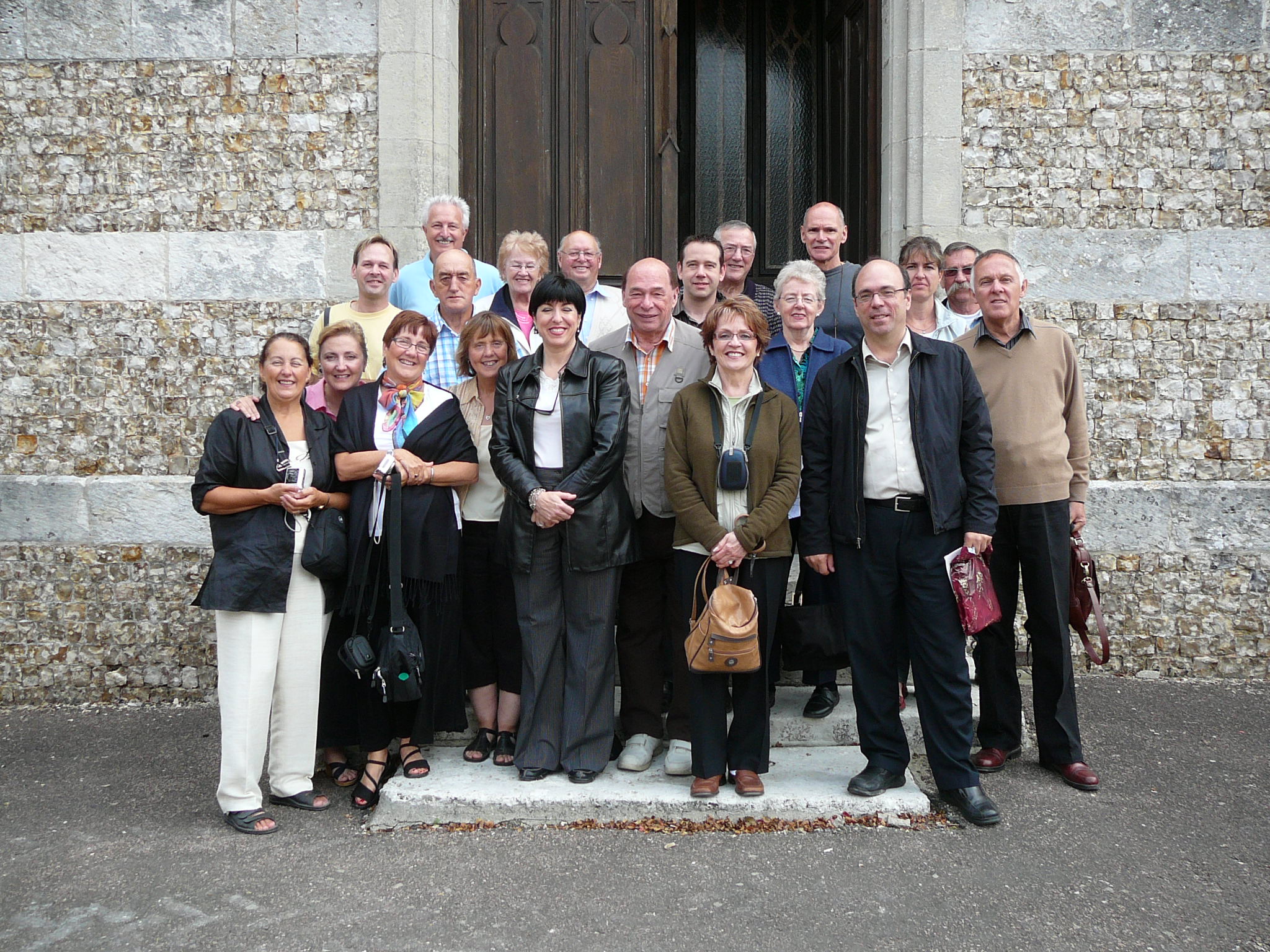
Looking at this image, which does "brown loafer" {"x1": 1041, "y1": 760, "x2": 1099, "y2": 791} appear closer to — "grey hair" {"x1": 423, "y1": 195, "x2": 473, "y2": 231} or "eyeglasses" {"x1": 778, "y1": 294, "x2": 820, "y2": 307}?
"eyeglasses" {"x1": 778, "y1": 294, "x2": 820, "y2": 307}

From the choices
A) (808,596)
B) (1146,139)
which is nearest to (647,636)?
(808,596)

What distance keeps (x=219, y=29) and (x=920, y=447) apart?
4575 mm

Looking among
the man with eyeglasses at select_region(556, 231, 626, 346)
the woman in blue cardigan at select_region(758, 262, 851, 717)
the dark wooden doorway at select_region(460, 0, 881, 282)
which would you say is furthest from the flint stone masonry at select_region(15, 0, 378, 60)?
the woman in blue cardigan at select_region(758, 262, 851, 717)

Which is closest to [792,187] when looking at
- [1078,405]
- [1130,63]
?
[1130,63]

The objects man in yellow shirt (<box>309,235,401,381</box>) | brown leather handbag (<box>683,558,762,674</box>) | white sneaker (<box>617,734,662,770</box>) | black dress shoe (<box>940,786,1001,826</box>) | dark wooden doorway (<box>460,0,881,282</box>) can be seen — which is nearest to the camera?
brown leather handbag (<box>683,558,762,674</box>)

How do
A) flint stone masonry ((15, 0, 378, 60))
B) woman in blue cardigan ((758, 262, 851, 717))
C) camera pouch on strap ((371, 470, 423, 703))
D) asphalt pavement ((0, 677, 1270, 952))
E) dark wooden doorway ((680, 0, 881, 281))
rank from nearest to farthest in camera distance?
asphalt pavement ((0, 677, 1270, 952)) < camera pouch on strap ((371, 470, 423, 703)) < woman in blue cardigan ((758, 262, 851, 717)) < flint stone masonry ((15, 0, 378, 60)) < dark wooden doorway ((680, 0, 881, 281))

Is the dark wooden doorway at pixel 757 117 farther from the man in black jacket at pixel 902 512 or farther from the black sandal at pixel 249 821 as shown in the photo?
the black sandal at pixel 249 821

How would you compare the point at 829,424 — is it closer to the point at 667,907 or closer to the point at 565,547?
the point at 565,547

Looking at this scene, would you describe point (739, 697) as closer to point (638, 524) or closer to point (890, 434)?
point (638, 524)

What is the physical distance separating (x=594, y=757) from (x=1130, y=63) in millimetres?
4714

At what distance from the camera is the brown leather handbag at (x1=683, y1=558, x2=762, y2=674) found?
3514 mm

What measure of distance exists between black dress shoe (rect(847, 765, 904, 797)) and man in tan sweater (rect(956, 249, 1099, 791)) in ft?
1.71

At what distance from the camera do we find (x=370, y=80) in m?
5.72

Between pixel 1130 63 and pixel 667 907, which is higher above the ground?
pixel 1130 63
